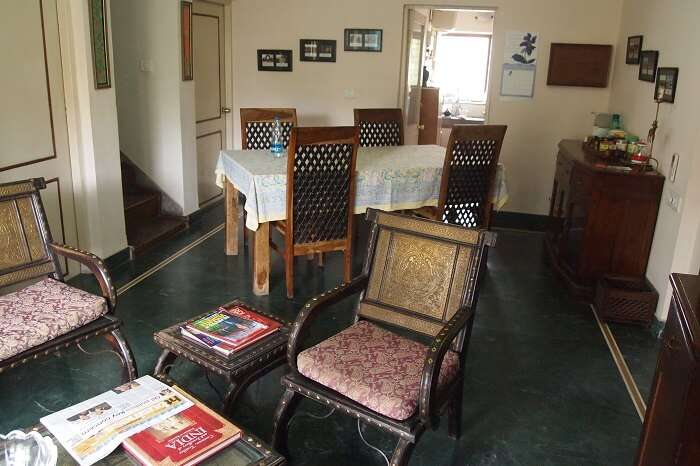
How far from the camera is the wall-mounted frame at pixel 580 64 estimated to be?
4.88 meters

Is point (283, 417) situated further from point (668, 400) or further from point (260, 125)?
point (260, 125)

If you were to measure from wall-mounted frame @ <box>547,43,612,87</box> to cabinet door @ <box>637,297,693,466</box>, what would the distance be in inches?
149

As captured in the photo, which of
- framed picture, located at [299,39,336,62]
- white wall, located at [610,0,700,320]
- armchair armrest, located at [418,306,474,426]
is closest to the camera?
armchair armrest, located at [418,306,474,426]

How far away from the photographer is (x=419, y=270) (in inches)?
89.3

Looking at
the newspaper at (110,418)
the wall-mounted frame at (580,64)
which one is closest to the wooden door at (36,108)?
the newspaper at (110,418)

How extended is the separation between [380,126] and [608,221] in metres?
2.02

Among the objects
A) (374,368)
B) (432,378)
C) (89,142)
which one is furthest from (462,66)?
(432,378)

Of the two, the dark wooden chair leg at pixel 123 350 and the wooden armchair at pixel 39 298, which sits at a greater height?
the wooden armchair at pixel 39 298

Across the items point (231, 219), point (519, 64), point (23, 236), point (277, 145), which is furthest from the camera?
point (519, 64)

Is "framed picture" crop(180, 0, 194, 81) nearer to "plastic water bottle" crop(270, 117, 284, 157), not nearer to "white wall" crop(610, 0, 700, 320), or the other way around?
"plastic water bottle" crop(270, 117, 284, 157)

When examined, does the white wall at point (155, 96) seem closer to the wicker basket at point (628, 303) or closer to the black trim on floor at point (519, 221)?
the black trim on floor at point (519, 221)

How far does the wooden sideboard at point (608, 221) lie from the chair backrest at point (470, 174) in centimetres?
56

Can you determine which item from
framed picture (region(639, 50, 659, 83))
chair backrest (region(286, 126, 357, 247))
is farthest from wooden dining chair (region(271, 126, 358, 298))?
framed picture (region(639, 50, 659, 83))

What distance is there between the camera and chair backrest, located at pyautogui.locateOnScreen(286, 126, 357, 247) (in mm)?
3285
